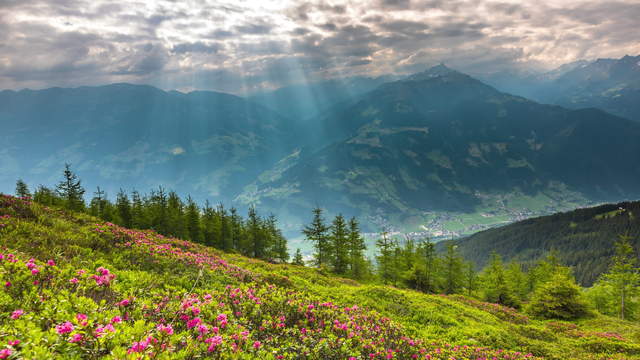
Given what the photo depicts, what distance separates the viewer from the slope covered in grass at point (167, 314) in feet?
14.9

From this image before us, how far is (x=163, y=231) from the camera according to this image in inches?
2339

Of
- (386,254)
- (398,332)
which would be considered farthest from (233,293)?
(386,254)

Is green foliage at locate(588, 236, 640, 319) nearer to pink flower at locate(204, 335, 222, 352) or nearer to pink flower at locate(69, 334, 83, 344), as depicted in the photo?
pink flower at locate(204, 335, 222, 352)

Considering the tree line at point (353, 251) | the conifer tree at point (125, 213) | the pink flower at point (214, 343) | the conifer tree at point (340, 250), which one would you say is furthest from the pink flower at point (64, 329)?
the conifer tree at point (125, 213)

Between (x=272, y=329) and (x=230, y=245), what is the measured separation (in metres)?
62.9

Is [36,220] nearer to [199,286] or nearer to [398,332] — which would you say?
[199,286]

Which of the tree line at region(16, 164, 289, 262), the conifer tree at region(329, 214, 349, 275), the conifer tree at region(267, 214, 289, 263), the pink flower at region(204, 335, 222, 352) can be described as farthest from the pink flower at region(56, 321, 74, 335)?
the conifer tree at region(267, 214, 289, 263)

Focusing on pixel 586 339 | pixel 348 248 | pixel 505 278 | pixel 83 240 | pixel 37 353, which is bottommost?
pixel 505 278

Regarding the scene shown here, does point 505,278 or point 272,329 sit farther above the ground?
point 272,329

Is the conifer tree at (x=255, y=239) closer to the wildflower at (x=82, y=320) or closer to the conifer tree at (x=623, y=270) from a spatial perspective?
the conifer tree at (x=623, y=270)

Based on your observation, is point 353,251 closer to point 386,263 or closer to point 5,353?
point 386,263

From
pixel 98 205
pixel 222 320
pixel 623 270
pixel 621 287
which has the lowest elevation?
pixel 621 287

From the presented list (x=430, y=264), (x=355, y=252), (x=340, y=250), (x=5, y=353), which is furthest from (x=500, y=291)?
(x=5, y=353)

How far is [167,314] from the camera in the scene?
642 cm
